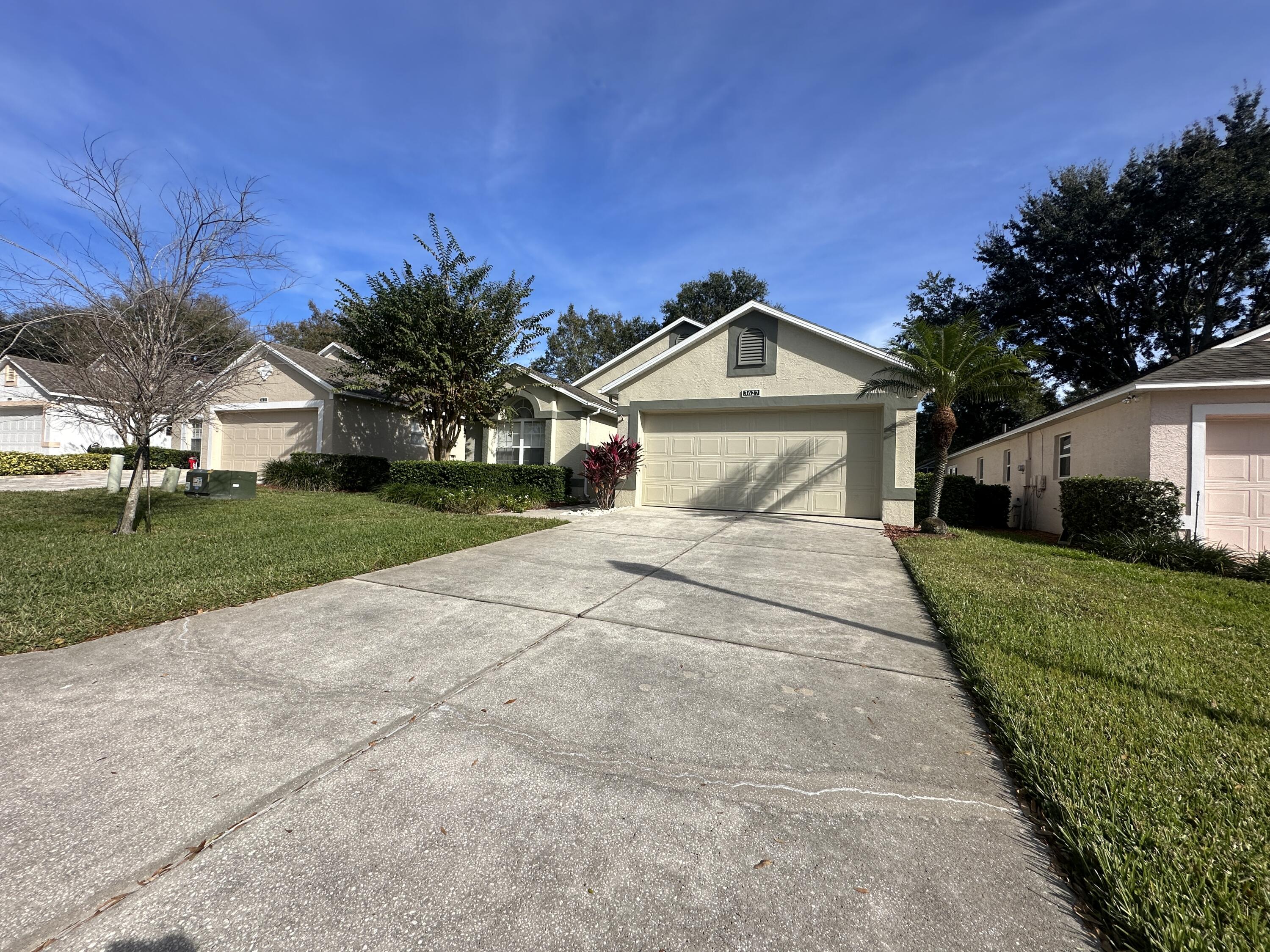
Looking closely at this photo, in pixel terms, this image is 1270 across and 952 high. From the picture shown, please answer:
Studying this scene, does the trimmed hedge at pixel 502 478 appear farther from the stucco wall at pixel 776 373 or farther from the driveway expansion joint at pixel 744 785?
the driveway expansion joint at pixel 744 785

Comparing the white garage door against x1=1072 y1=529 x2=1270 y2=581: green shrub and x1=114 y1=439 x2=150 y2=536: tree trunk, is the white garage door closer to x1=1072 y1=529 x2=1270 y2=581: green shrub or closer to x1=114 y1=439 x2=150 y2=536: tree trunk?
x1=114 y1=439 x2=150 y2=536: tree trunk

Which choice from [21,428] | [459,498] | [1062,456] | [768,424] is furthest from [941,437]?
[21,428]

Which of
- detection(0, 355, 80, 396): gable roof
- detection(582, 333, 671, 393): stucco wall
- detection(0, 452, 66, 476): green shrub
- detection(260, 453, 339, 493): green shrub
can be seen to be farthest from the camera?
detection(582, 333, 671, 393): stucco wall

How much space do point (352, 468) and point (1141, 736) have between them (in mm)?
16494

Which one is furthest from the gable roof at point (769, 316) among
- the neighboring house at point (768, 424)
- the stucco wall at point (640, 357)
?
the stucco wall at point (640, 357)

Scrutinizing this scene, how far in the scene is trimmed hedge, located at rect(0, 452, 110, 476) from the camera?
51.6 ft

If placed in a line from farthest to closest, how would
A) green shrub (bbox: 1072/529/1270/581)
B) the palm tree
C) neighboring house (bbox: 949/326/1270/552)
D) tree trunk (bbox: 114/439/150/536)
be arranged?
the palm tree → neighboring house (bbox: 949/326/1270/552) → tree trunk (bbox: 114/439/150/536) → green shrub (bbox: 1072/529/1270/581)

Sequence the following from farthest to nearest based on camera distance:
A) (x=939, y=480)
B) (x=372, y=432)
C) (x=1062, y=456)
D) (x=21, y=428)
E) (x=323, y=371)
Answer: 1. (x=21, y=428)
2. (x=372, y=432)
3. (x=323, y=371)
4. (x=1062, y=456)
5. (x=939, y=480)

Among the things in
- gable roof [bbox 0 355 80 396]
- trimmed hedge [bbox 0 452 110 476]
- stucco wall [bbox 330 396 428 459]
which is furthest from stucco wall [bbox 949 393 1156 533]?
trimmed hedge [bbox 0 452 110 476]

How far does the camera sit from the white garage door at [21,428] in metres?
19.5

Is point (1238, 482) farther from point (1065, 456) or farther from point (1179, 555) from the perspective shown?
point (1065, 456)

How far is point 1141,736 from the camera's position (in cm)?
251

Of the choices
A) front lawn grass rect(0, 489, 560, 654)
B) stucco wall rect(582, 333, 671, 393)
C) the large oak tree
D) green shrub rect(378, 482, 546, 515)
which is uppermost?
the large oak tree

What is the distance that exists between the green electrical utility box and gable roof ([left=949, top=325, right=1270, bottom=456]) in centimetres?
1776
